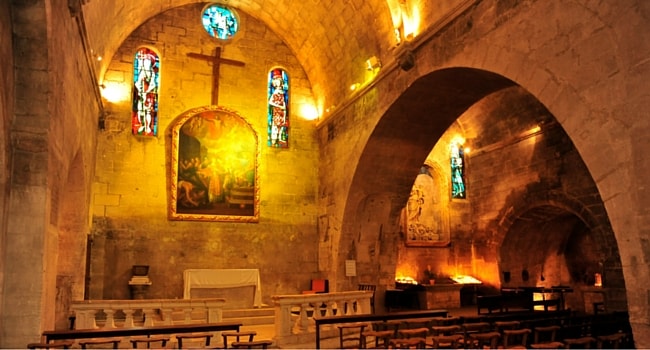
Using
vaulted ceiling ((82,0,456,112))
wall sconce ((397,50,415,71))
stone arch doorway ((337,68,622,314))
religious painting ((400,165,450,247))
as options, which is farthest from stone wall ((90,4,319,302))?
wall sconce ((397,50,415,71))

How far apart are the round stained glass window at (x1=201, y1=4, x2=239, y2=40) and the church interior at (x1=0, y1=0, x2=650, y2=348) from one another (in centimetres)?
6

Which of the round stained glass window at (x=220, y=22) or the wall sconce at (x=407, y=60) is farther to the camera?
the round stained glass window at (x=220, y=22)

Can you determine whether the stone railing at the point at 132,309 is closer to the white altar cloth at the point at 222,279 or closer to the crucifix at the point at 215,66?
the white altar cloth at the point at 222,279

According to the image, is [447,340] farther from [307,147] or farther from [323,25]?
[307,147]

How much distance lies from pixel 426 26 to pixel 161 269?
25.9 feet

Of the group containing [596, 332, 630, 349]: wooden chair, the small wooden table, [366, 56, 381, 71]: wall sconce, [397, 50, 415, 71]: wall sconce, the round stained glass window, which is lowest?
[596, 332, 630, 349]: wooden chair

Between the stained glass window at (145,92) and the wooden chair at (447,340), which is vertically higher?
the stained glass window at (145,92)

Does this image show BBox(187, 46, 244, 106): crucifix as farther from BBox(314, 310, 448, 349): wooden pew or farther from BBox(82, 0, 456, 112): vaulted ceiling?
BBox(314, 310, 448, 349): wooden pew

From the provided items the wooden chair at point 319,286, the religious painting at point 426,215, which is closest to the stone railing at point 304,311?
the wooden chair at point 319,286

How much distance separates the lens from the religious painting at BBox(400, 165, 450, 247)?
14.7 meters

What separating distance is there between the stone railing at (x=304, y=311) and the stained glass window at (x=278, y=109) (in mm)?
5731

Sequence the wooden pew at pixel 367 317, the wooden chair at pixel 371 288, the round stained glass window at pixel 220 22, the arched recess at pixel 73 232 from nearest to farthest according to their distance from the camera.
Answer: the wooden pew at pixel 367 317 < the arched recess at pixel 73 232 < the wooden chair at pixel 371 288 < the round stained glass window at pixel 220 22

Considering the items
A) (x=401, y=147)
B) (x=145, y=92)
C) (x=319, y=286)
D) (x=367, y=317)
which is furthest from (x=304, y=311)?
(x=145, y=92)

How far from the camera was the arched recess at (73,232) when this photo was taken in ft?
29.2
